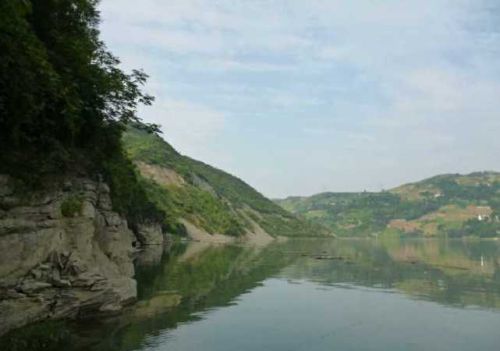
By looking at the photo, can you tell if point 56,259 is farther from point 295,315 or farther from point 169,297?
point 295,315

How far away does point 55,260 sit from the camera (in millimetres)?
29969

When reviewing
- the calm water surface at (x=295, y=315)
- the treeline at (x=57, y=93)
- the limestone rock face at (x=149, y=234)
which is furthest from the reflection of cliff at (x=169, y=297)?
the limestone rock face at (x=149, y=234)

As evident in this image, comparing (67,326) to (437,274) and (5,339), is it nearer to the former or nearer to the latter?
(5,339)

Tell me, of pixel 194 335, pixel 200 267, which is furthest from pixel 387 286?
pixel 194 335

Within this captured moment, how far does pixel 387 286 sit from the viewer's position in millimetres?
63969

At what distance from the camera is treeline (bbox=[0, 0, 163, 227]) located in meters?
24.6

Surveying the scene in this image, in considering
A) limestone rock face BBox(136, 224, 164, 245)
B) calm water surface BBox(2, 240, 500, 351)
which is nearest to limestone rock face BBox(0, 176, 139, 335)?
calm water surface BBox(2, 240, 500, 351)

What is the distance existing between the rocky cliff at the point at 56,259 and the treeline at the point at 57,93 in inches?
57.2

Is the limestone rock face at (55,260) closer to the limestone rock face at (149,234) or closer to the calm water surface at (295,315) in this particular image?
the calm water surface at (295,315)

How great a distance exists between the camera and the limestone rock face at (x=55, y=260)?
2631 centimetres

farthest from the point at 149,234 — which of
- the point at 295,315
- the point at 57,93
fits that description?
the point at 57,93

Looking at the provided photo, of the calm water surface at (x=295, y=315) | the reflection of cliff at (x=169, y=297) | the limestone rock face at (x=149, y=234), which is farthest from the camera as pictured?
the limestone rock face at (x=149, y=234)

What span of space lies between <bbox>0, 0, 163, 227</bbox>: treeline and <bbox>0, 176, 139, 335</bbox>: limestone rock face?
1509 millimetres

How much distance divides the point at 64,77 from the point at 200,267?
49.8 meters
